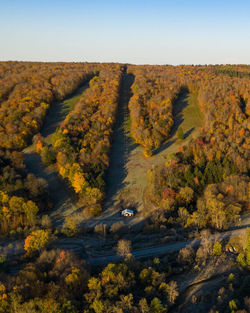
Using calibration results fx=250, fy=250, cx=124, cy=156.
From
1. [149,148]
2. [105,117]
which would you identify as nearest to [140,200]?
[149,148]

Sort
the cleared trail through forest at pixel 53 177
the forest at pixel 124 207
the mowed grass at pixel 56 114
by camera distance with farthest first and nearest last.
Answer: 1. the mowed grass at pixel 56 114
2. the cleared trail through forest at pixel 53 177
3. the forest at pixel 124 207

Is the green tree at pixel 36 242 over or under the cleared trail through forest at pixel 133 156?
under

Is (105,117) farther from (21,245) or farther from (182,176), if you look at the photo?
(21,245)

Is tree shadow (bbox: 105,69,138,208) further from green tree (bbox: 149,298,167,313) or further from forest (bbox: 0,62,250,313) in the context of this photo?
green tree (bbox: 149,298,167,313)

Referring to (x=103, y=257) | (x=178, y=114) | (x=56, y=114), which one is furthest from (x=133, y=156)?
(x=56, y=114)

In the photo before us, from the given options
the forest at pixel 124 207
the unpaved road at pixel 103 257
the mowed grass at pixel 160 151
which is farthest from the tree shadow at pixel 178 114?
the unpaved road at pixel 103 257

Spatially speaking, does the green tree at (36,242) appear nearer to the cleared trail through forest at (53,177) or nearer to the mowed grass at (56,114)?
the cleared trail through forest at (53,177)
